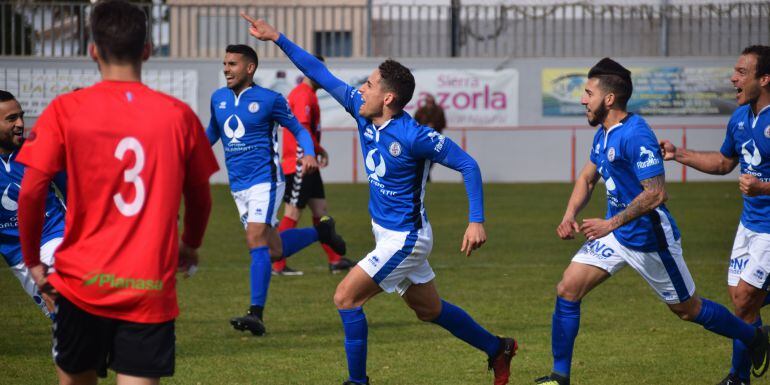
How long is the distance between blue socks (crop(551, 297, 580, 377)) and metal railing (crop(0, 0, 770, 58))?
70.9 feet

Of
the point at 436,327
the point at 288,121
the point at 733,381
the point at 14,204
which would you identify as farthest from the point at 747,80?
the point at 14,204

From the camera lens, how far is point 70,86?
90.2 ft

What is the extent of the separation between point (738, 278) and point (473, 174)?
6.64ft

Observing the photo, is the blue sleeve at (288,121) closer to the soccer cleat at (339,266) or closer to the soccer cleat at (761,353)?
the soccer cleat at (339,266)

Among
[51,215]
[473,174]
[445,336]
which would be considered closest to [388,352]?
[445,336]

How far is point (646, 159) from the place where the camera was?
620 cm

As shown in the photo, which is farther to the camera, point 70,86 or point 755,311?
point 70,86

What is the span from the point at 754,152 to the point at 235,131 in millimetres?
4423

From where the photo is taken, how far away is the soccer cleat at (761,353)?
682cm

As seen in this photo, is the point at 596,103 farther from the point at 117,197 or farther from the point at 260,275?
the point at 260,275

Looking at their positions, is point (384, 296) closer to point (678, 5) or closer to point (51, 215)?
point (51, 215)

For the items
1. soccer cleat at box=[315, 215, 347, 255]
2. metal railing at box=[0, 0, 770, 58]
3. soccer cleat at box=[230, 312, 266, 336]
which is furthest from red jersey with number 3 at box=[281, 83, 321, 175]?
metal railing at box=[0, 0, 770, 58]

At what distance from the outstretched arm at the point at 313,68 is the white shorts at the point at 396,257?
34.1 inches

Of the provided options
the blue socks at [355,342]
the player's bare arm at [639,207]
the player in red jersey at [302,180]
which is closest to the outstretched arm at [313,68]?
the blue socks at [355,342]
